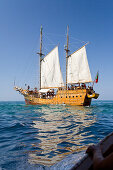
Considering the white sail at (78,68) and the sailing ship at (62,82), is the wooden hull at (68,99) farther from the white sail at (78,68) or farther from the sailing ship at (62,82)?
the white sail at (78,68)

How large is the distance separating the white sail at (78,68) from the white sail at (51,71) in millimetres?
3187

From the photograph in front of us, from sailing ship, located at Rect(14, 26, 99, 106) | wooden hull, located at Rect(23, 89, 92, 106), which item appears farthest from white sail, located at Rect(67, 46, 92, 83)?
wooden hull, located at Rect(23, 89, 92, 106)

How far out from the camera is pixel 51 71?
121ft

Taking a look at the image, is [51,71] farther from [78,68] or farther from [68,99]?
[68,99]

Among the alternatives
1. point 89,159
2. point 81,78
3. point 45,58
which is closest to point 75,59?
point 81,78

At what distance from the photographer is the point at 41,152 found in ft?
12.6

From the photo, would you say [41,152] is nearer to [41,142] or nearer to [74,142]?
[41,142]

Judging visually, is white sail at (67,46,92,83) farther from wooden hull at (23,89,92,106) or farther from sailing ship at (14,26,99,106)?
wooden hull at (23,89,92,106)

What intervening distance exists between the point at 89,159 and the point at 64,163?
1752 millimetres

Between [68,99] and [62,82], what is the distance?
7.49 metres

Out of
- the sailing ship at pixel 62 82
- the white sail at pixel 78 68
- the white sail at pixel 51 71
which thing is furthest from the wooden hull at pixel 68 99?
the white sail at pixel 51 71

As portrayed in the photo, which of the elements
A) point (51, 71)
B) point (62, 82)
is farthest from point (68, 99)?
point (51, 71)

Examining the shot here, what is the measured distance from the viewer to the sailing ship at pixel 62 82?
1146 inches

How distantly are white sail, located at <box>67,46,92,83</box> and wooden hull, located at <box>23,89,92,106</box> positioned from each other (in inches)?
185
